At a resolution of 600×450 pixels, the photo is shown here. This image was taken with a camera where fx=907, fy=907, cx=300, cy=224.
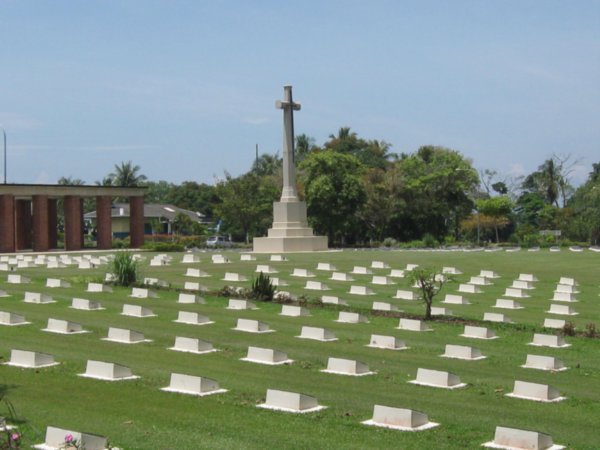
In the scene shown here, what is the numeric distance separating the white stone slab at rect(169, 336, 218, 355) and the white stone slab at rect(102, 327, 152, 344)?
1.05 meters

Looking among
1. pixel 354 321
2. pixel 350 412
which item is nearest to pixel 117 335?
pixel 354 321

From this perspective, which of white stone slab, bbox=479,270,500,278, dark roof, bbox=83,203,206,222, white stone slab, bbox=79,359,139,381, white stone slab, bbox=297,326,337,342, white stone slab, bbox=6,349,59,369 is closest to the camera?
white stone slab, bbox=79,359,139,381

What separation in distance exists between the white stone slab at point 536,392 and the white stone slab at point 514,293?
14416 millimetres

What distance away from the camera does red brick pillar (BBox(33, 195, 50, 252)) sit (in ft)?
192

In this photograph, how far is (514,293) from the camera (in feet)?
89.0

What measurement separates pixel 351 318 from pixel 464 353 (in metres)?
4.96

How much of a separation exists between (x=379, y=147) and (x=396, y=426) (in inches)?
3646

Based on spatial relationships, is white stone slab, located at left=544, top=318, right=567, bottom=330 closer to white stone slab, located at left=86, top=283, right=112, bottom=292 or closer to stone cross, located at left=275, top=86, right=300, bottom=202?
white stone slab, located at left=86, top=283, right=112, bottom=292

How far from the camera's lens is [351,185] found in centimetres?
6731

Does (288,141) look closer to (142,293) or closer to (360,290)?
(360,290)

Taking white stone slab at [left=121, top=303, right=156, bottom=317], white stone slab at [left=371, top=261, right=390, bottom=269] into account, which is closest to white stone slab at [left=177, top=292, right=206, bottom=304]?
white stone slab at [left=121, top=303, right=156, bottom=317]

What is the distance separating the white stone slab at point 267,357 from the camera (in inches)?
589

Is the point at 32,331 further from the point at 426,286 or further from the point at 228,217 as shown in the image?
the point at 228,217

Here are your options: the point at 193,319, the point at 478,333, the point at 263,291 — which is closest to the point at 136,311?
the point at 193,319
